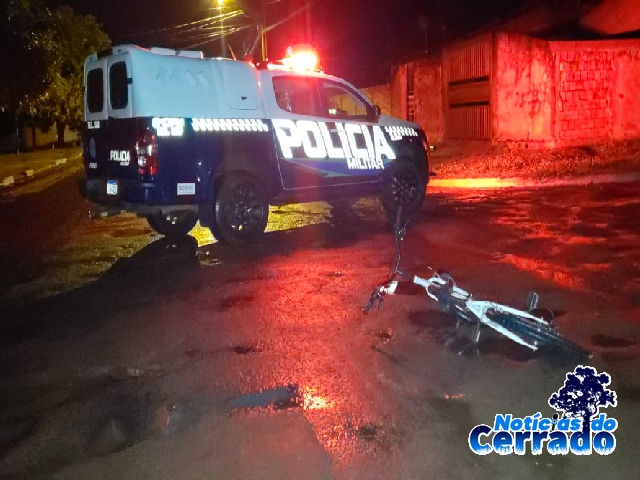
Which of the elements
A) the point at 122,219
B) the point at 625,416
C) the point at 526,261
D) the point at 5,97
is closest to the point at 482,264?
the point at 526,261

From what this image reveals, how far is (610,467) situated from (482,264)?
444 cm

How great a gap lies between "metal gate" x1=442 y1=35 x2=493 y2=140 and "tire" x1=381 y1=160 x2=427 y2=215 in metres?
8.72

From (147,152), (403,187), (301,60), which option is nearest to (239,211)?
(147,152)

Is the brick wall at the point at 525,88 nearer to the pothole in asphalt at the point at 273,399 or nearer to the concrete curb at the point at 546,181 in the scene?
the concrete curb at the point at 546,181

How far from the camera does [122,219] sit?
485 inches

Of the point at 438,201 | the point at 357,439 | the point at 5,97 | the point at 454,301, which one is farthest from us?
the point at 5,97

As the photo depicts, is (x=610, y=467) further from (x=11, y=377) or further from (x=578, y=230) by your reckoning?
(x=578, y=230)

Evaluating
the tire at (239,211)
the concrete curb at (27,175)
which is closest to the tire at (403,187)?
the tire at (239,211)

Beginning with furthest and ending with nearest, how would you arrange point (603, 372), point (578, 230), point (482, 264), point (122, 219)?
point (122, 219) < point (578, 230) < point (482, 264) < point (603, 372)

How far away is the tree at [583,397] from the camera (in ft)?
13.0

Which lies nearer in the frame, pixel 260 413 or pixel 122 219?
pixel 260 413

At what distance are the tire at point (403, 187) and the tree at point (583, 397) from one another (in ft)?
23.2

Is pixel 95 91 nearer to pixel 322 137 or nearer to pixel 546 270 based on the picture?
pixel 322 137

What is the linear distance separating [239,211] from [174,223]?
154 centimetres
